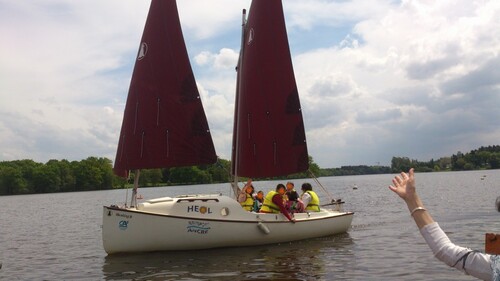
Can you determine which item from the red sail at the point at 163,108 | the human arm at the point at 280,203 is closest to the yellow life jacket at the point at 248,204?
the human arm at the point at 280,203

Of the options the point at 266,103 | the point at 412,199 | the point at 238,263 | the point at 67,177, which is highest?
the point at 266,103

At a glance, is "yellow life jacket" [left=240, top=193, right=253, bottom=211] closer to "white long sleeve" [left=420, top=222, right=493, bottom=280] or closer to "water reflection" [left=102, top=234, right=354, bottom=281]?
"water reflection" [left=102, top=234, right=354, bottom=281]

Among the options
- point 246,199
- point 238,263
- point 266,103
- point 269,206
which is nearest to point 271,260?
Result: point 238,263

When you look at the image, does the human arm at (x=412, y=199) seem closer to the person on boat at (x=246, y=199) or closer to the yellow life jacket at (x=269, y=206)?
the yellow life jacket at (x=269, y=206)

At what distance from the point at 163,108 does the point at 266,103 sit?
14.7 feet

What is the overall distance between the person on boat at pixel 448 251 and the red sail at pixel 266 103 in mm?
16824

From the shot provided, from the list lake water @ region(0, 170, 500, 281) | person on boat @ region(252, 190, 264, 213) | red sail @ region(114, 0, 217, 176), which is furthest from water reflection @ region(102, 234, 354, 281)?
red sail @ region(114, 0, 217, 176)

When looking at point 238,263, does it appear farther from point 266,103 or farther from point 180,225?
point 266,103

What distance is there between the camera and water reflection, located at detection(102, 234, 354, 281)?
563 inches

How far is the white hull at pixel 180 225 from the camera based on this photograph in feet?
55.1

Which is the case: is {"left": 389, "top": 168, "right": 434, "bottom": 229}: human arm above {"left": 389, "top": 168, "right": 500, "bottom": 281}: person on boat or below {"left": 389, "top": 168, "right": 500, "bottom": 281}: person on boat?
above

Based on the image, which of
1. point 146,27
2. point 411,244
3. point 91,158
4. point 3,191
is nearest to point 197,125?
point 146,27

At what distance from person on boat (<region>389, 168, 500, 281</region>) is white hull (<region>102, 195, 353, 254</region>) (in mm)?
13362

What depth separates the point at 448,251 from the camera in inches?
151
